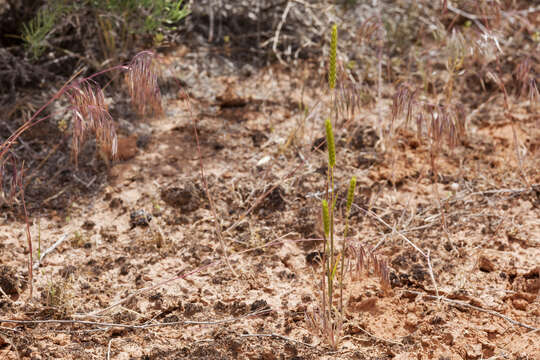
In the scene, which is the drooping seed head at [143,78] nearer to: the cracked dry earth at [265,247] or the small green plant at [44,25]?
the cracked dry earth at [265,247]

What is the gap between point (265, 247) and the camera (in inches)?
95.6

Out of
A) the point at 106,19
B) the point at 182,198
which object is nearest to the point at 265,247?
the point at 182,198

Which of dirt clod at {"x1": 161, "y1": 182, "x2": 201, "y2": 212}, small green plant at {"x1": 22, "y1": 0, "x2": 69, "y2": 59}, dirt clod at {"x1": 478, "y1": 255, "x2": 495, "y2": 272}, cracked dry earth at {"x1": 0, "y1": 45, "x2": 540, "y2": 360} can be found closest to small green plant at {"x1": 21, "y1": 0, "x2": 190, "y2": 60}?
small green plant at {"x1": 22, "y1": 0, "x2": 69, "y2": 59}

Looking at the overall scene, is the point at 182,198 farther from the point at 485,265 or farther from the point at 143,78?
the point at 485,265

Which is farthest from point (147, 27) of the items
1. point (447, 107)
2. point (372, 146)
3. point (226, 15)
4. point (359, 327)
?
point (359, 327)

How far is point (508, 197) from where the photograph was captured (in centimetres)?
258

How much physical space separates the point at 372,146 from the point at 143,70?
4.98 feet

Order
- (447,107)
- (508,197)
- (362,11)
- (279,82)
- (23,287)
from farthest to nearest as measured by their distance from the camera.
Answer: (362,11) → (279,82) → (508,197) → (447,107) → (23,287)

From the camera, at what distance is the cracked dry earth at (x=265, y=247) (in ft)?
6.44

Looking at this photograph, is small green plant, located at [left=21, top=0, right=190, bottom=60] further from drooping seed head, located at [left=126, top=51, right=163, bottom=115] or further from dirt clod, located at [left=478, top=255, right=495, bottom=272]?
dirt clod, located at [left=478, top=255, right=495, bottom=272]

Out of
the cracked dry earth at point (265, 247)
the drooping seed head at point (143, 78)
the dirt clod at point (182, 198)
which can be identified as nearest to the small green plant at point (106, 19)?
the cracked dry earth at point (265, 247)

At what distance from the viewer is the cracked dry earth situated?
1.96m

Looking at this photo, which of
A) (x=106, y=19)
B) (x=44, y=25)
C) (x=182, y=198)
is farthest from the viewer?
(x=106, y=19)

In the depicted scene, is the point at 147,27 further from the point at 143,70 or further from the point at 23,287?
the point at 23,287
